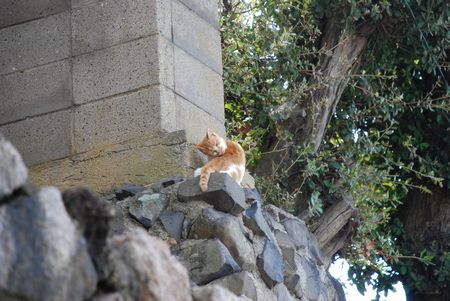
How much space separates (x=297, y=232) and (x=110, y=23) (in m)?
1.64

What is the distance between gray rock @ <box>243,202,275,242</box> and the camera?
6109 millimetres

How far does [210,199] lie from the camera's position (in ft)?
19.3

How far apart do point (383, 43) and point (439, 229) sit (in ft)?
6.14

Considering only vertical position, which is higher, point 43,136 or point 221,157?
point 221,157

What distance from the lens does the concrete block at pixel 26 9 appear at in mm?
6824

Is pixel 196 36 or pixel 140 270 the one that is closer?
pixel 140 270

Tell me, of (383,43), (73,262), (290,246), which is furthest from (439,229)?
(73,262)

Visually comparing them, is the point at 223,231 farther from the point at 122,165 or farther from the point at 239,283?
the point at 122,165

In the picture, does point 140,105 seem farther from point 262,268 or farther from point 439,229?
point 439,229

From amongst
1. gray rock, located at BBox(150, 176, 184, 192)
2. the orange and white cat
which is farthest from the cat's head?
gray rock, located at BBox(150, 176, 184, 192)

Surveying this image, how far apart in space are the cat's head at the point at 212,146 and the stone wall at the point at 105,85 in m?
0.11

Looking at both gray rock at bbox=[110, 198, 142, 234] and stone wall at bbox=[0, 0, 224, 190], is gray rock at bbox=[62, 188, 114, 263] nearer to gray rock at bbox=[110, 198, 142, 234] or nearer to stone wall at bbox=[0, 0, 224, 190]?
gray rock at bbox=[110, 198, 142, 234]

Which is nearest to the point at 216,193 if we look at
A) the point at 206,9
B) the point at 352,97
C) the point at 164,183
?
the point at 164,183

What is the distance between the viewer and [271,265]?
240 inches
